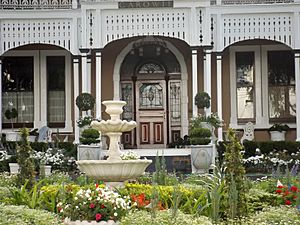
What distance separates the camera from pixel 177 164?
1880 centimetres

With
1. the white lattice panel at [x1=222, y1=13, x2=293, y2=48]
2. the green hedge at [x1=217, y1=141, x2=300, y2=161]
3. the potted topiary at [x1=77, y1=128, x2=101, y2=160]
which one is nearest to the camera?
the potted topiary at [x1=77, y1=128, x2=101, y2=160]

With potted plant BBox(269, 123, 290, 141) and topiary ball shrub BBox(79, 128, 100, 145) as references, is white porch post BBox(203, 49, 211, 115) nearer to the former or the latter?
potted plant BBox(269, 123, 290, 141)

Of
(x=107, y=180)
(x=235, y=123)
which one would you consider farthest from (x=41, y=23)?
(x=107, y=180)

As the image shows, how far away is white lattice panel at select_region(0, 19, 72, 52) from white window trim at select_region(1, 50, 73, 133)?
1.81 metres

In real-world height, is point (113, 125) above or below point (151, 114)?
below

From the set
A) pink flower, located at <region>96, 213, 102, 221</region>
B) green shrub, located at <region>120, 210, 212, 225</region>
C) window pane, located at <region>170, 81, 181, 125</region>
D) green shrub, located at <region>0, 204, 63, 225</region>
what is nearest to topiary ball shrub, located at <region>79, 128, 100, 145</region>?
window pane, located at <region>170, 81, 181, 125</region>

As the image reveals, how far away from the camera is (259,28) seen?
65.4 feet

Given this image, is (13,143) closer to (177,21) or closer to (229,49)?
(177,21)

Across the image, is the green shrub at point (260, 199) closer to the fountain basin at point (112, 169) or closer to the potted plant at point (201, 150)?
the fountain basin at point (112, 169)

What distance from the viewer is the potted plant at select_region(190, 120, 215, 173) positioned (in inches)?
705

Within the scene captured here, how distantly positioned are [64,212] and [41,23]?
1271cm

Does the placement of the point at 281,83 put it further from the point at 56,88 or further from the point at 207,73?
Answer: the point at 56,88

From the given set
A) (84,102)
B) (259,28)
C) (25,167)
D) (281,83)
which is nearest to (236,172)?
(25,167)

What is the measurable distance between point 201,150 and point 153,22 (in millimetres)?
4284
